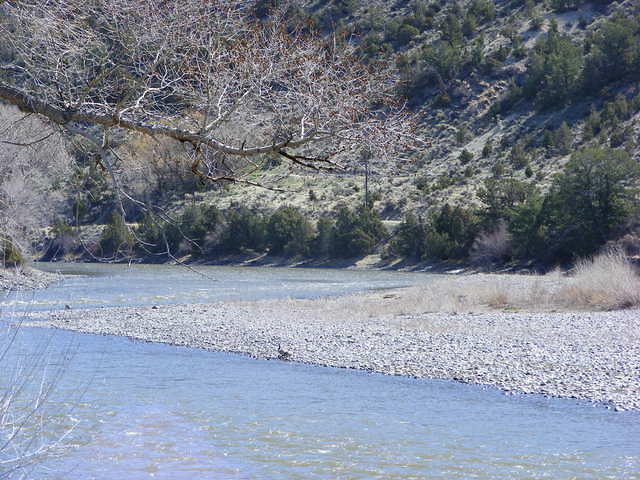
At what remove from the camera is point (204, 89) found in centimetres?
504

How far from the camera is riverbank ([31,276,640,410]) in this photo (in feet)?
43.5

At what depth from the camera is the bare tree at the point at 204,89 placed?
463 centimetres

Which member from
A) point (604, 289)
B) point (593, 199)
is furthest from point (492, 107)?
point (604, 289)

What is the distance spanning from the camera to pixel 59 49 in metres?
5.04

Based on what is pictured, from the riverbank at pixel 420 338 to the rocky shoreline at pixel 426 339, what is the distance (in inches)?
0.8

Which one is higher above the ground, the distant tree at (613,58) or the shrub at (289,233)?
the distant tree at (613,58)

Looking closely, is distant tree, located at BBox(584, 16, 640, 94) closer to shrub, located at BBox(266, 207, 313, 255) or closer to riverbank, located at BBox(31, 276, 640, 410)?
shrub, located at BBox(266, 207, 313, 255)

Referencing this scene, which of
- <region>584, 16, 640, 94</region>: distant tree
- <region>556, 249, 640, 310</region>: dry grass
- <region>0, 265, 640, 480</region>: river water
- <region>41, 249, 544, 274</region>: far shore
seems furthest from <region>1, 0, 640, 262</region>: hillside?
<region>0, 265, 640, 480</region>: river water

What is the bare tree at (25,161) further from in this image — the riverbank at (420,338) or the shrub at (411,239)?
the shrub at (411,239)

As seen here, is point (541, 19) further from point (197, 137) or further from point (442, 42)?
point (197, 137)

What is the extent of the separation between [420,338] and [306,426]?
7.28 meters

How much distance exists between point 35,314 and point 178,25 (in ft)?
64.6

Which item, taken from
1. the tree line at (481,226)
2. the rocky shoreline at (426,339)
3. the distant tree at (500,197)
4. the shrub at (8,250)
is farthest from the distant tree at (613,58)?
the shrub at (8,250)

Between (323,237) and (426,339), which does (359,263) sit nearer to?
(323,237)
